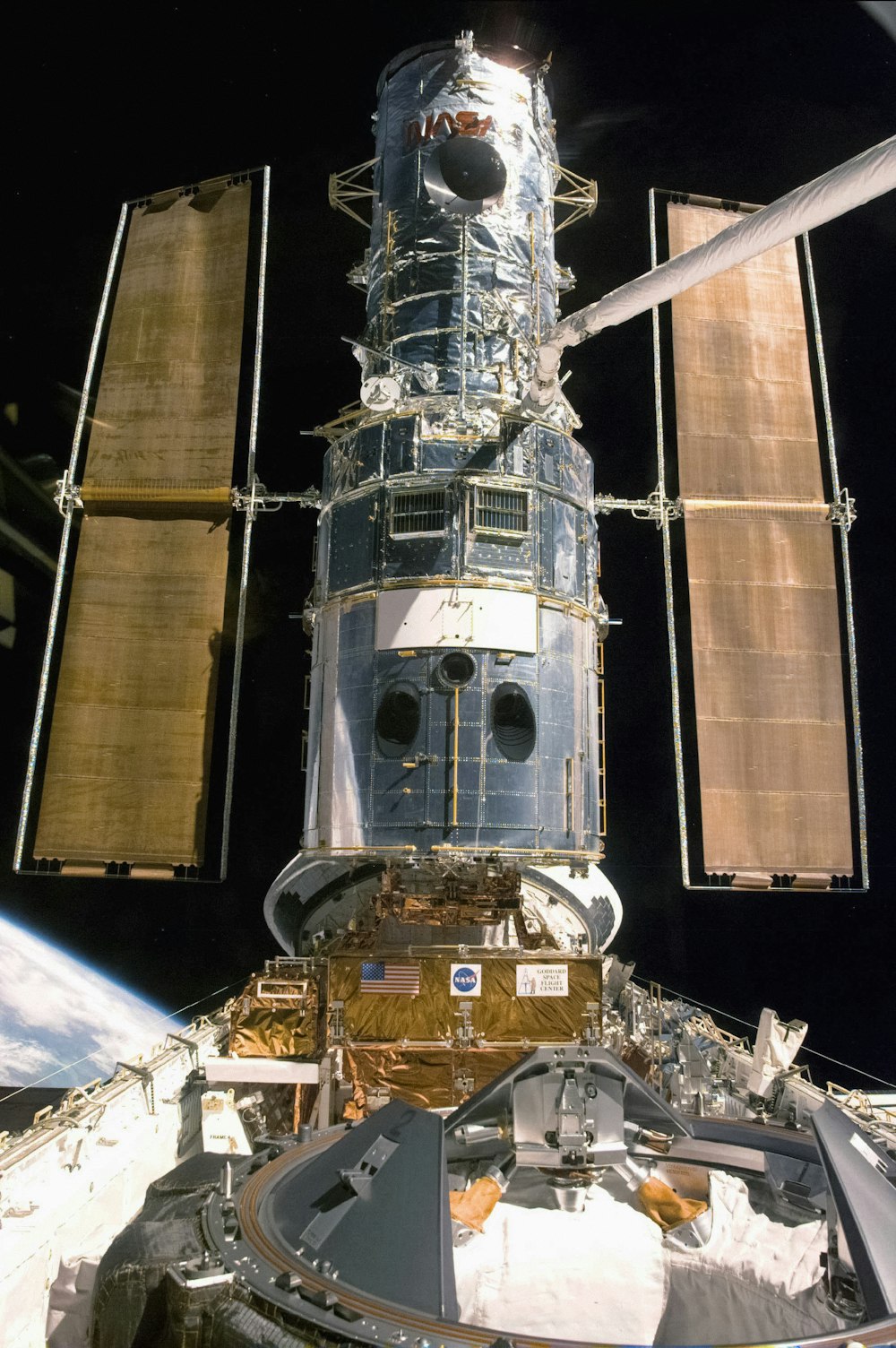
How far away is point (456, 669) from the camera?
1366cm

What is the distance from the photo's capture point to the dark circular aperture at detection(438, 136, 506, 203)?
16000mm

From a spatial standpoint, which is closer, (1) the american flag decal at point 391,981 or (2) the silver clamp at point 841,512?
(1) the american flag decal at point 391,981

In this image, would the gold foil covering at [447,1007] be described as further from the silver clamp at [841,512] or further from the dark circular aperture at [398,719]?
the silver clamp at [841,512]

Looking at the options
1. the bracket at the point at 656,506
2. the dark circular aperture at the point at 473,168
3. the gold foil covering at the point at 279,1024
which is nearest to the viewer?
the gold foil covering at the point at 279,1024

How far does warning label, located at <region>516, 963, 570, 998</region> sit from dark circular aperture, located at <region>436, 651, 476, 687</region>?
4.32 meters

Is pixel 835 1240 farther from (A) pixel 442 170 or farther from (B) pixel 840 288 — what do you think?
(B) pixel 840 288

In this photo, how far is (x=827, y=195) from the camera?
27.4ft

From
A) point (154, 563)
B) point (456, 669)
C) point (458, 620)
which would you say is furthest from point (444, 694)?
point (154, 563)

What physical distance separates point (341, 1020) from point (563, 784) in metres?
4.96

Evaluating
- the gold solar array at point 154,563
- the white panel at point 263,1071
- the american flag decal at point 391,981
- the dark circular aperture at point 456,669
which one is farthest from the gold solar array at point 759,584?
the gold solar array at point 154,563

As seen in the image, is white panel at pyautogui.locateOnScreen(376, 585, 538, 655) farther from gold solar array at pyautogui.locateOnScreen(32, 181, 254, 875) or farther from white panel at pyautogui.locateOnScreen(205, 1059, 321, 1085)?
gold solar array at pyautogui.locateOnScreen(32, 181, 254, 875)

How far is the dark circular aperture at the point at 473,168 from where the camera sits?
16.0 meters

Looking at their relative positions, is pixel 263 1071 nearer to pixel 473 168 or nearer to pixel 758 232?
pixel 758 232

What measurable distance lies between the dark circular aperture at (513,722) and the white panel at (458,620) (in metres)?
0.68
